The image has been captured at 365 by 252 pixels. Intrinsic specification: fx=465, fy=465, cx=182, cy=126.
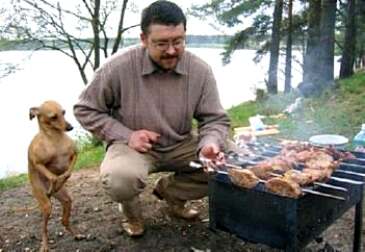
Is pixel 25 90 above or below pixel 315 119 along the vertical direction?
above

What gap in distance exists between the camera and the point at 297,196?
2.09m

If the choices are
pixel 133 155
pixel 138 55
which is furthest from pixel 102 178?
pixel 138 55

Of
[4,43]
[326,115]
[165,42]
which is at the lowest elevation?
[326,115]

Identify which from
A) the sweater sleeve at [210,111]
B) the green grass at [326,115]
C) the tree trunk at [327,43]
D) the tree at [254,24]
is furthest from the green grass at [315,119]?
the tree at [254,24]

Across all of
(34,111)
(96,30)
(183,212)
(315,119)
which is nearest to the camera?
(34,111)

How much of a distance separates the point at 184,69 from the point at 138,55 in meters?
0.33

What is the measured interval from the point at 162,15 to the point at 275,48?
38.9 feet

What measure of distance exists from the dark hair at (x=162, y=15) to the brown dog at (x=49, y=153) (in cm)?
75

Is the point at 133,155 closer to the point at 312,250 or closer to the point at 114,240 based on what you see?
the point at 114,240

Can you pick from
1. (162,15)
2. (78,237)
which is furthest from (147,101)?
(78,237)

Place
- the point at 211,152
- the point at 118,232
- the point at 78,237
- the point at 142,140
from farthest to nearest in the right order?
the point at 118,232 → the point at 78,237 → the point at 142,140 → the point at 211,152

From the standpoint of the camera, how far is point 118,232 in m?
3.30

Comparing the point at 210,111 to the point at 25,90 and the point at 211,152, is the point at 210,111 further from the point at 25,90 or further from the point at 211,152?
the point at 25,90

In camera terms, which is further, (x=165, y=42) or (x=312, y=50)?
(x=312, y=50)
